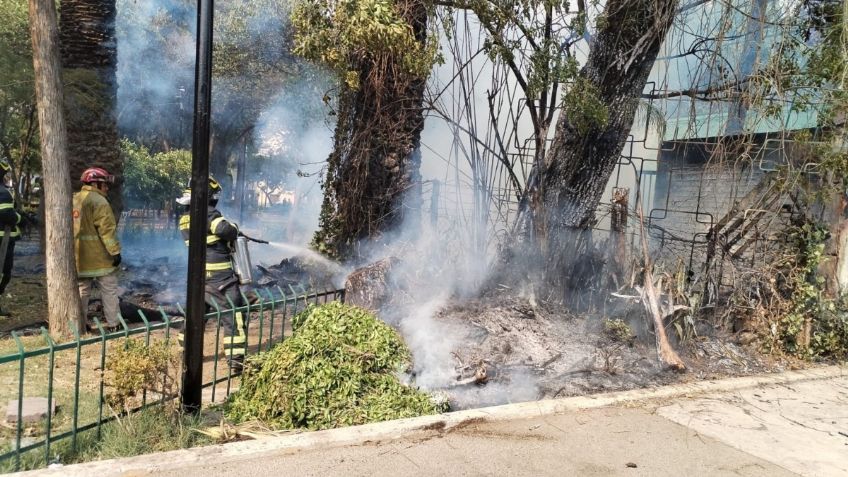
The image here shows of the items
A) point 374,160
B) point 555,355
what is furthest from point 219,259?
point 555,355

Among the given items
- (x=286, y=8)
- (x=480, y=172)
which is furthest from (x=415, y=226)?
(x=286, y=8)

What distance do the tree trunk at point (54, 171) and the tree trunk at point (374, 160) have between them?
3012 mm

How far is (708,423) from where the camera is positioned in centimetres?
474

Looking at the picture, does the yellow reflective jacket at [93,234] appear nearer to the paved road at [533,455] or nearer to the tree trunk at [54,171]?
the tree trunk at [54,171]

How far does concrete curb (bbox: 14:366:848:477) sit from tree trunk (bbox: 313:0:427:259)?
3551 millimetres

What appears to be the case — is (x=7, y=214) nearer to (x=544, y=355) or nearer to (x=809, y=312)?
(x=544, y=355)

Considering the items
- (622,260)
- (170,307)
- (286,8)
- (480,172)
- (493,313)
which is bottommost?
(170,307)

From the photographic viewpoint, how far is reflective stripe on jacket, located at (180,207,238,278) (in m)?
5.39

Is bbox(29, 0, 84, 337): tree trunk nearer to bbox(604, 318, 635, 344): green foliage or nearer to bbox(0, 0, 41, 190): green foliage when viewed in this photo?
bbox(604, 318, 635, 344): green foliage

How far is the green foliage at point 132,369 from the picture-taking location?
356 centimetres

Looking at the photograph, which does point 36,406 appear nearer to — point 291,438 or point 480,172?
point 291,438

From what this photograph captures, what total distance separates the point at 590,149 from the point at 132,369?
5770mm

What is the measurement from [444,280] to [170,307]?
12.3ft

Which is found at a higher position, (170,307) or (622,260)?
(622,260)
